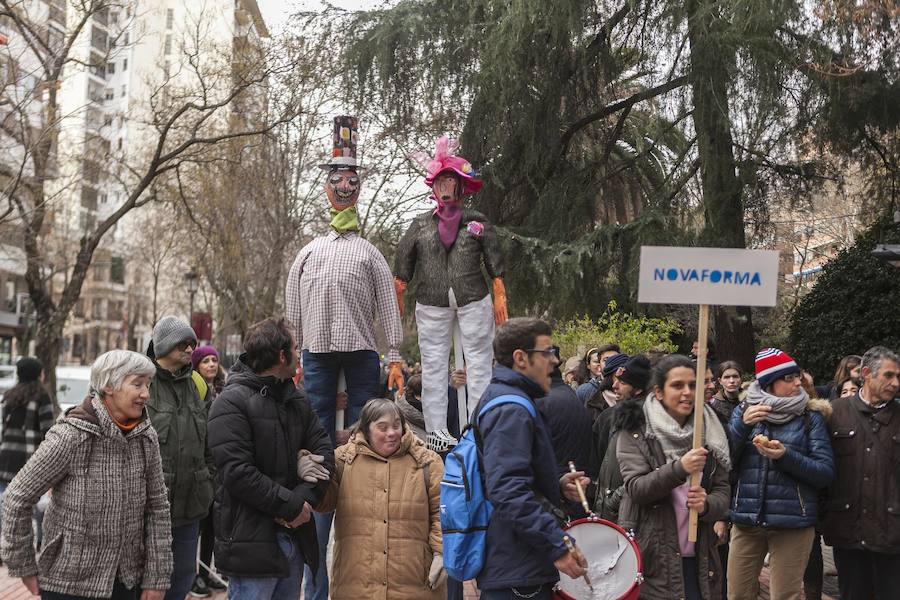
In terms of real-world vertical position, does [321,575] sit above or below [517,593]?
below

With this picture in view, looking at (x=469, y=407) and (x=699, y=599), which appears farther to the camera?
→ (x=469, y=407)

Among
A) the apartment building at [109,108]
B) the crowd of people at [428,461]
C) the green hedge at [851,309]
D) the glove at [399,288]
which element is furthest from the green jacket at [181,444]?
the apartment building at [109,108]

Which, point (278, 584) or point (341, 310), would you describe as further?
point (341, 310)

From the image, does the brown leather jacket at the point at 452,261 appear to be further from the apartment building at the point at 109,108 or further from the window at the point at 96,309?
the window at the point at 96,309

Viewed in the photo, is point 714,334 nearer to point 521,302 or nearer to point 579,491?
point 521,302

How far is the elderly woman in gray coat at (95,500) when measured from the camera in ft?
15.4

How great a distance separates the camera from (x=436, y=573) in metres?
5.44

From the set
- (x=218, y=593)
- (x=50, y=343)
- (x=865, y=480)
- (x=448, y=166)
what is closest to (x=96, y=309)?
(x=50, y=343)

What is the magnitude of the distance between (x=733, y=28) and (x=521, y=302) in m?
4.92

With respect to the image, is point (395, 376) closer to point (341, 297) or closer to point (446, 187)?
point (341, 297)

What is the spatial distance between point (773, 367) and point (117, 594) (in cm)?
406

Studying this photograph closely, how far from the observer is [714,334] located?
16062 millimetres

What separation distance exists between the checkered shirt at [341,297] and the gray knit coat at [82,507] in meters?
2.63

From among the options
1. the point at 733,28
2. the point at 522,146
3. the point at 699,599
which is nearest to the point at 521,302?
the point at 522,146
